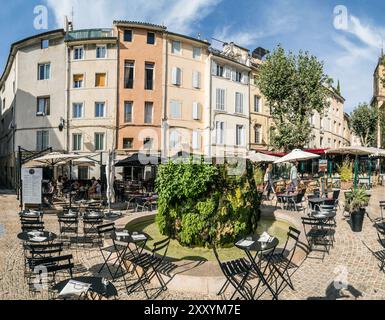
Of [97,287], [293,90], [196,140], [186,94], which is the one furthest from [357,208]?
[186,94]

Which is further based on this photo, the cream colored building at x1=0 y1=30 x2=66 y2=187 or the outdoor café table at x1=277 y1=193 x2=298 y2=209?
the cream colored building at x1=0 y1=30 x2=66 y2=187

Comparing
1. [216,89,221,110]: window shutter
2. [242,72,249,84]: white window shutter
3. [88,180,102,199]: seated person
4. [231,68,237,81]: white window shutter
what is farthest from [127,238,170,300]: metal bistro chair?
[242,72,249,84]: white window shutter

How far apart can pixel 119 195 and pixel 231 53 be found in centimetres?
2149

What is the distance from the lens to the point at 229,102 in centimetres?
2923

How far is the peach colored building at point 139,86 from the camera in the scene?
80.9 feet

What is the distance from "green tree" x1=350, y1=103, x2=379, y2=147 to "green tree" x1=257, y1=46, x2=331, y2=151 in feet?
53.7

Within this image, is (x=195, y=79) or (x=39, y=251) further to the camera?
(x=195, y=79)

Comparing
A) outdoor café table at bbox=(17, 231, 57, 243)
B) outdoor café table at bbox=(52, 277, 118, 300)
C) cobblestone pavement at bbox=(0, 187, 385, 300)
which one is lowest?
cobblestone pavement at bbox=(0, 187, 385, 300)

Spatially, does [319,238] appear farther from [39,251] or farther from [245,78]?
[245,78]

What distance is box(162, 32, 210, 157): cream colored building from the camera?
85.1 ft

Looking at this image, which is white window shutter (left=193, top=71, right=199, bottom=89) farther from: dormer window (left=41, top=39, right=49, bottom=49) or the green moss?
the green moss

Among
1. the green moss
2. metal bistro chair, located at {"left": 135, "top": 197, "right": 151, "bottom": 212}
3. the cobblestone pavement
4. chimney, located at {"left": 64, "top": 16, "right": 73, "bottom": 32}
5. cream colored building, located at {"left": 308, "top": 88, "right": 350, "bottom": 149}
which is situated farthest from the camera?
cream colored building, located at {"left": 308, "top": 88, "right": 350, "bottom": 149}

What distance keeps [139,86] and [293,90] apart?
12840 mm
